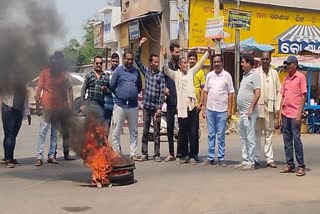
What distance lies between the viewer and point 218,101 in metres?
10.0

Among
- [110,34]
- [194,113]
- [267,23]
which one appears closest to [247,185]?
[194,113]

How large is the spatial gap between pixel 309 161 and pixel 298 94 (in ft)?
7.81

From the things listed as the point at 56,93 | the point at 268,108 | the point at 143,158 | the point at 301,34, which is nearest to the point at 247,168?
the point at 268,108

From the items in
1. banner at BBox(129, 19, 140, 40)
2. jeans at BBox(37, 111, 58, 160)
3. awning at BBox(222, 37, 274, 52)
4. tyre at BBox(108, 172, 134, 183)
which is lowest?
tyre at BBox(108, 172, 134, 183)

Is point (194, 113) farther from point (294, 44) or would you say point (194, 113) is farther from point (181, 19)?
point (294, 44)

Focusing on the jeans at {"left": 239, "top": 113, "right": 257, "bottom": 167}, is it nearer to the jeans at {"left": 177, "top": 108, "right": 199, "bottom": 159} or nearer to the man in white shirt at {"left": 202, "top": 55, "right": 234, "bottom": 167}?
the man in white shirt at {"left": 202, "top": 55, "right": 234, "bottom": 167}

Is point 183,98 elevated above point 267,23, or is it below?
below

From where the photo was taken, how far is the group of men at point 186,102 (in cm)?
921

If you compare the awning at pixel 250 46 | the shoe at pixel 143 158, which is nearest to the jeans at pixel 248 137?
the shoe at pixel 143 158

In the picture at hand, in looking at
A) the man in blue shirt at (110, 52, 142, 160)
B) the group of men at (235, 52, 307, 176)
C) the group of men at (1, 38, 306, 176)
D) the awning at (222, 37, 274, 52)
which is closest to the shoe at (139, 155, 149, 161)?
the group of men at (1, 38, 306, 176)

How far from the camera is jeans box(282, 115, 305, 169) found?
9.16 metres

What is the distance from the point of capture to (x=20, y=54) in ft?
27.0

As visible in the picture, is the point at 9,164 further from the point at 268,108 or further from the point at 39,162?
the point at 268,108

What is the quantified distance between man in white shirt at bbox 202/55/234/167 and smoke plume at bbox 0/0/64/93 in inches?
116
